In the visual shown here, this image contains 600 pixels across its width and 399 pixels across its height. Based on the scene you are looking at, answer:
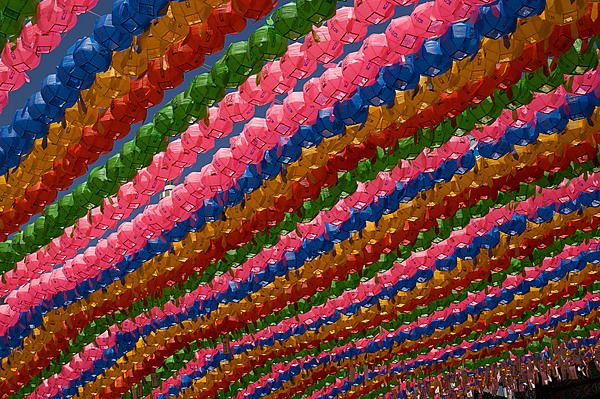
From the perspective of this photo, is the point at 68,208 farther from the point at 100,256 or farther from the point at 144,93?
the point at 144,93

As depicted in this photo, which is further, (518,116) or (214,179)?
(214,179)

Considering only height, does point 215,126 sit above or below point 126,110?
below

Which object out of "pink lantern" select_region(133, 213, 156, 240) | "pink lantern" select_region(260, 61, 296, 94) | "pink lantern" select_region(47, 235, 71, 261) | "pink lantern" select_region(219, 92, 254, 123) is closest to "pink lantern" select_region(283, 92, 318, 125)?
"pink lantern" select_region(260, 61, 296, 94)

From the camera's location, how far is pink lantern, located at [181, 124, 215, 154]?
5.36 metres

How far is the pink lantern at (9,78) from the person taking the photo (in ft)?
15.0

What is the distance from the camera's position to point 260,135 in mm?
5242

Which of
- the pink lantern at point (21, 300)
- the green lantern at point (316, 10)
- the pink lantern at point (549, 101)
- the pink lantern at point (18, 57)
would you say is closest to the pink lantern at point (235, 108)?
the green lantern at point (316, 10)

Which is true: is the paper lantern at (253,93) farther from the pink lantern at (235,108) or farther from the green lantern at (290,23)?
the green lantern at (290,23)

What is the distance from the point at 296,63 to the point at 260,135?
75cm

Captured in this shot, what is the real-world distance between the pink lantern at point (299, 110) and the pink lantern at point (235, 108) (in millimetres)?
266

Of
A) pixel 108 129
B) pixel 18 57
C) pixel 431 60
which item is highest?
pixel 18 57

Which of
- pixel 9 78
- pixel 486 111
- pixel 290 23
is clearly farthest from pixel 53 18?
pixel 486 111

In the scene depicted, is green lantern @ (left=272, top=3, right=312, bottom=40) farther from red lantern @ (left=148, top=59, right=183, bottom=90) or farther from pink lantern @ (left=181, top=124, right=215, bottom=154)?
pink lantern @ (left=181, top=124, right=215, bottom=154)

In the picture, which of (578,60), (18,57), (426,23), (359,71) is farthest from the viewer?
(359,71)
